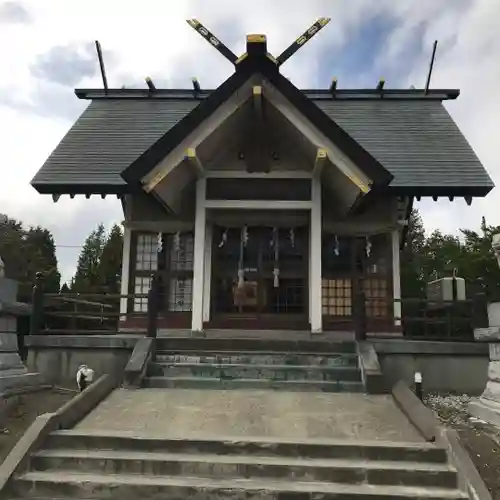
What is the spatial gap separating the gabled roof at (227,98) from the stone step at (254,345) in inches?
124

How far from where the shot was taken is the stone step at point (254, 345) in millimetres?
8945

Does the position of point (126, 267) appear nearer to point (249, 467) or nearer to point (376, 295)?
point (376, 295)

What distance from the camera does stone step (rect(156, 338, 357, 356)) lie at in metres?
8.95

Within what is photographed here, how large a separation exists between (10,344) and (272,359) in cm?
411

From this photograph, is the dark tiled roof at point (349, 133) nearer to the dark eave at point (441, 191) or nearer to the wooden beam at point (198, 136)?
the dark eave at point (441, 191)

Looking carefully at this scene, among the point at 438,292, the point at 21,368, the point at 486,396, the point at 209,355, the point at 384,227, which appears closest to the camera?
the point at 486,396

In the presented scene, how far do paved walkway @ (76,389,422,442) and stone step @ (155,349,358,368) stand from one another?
98cm

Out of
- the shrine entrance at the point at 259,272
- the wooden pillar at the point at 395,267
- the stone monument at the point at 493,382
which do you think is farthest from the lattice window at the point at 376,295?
the stone monument at the point at 493,382

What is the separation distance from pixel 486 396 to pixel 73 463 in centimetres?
510

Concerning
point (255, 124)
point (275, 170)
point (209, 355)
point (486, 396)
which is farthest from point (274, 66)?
point (486, 396)

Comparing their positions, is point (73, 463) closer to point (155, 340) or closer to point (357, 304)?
point (155, 340)

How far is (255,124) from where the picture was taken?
1098 cm

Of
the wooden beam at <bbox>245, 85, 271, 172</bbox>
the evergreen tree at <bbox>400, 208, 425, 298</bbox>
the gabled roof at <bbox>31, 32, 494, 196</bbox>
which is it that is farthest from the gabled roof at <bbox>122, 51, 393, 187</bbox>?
the evergreen tree at <bbox>400, 208, 425, 298</bbox>

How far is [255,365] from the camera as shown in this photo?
846 centimetres
